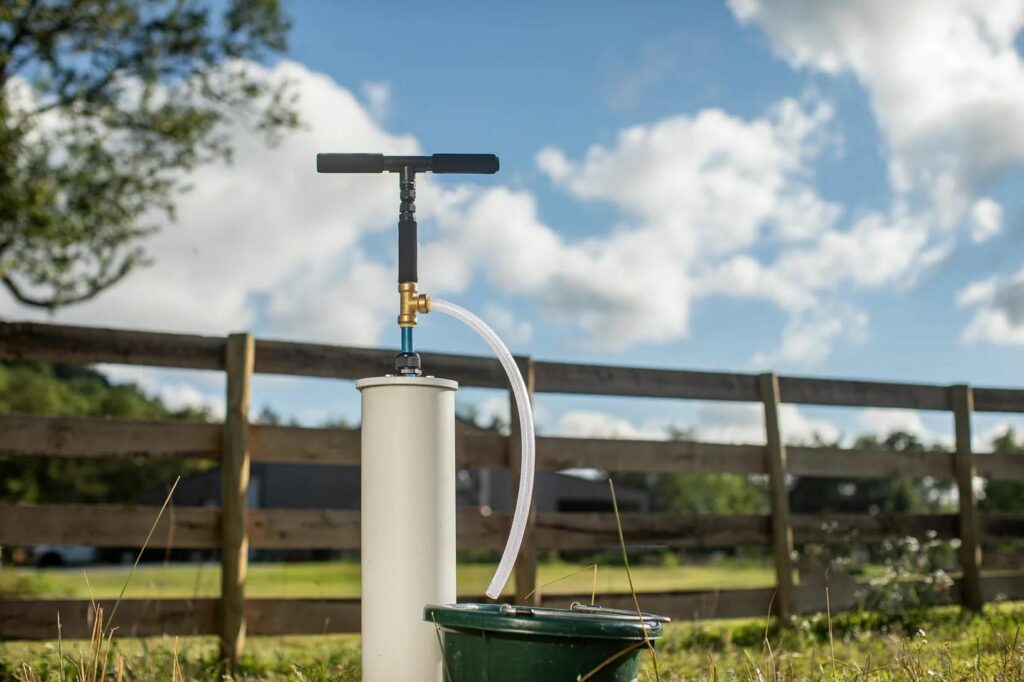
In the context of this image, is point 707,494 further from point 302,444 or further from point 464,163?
point 464,163

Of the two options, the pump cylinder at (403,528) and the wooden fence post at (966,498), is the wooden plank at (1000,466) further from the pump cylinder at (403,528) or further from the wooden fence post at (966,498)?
the pump cylinder at (403,528)

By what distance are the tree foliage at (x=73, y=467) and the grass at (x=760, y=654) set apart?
2604cm

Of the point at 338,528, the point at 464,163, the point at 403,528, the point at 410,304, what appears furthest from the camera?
the point at 338,528

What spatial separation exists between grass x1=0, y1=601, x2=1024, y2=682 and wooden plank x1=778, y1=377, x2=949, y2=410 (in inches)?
53.0

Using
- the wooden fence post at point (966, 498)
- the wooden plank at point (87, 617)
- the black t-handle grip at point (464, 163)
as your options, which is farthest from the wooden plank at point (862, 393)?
the black t-handle grip at point (464, 163)

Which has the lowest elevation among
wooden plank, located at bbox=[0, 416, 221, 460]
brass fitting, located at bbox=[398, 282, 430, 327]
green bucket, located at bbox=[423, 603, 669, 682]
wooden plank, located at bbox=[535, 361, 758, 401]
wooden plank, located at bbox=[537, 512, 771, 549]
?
green bucket, located at bbox=[423, 603, 669, 682]

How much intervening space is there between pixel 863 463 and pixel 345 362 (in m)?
3.63

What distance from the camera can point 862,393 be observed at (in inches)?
263

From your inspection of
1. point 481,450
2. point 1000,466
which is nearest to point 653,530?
point 481,450

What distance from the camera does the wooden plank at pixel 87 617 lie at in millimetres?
4555

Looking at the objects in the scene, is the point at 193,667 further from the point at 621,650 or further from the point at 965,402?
the point at 965,402

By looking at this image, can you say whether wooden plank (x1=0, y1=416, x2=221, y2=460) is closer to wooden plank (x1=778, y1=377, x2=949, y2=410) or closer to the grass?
the grass

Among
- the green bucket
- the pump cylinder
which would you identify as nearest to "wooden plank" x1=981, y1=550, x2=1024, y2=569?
the pump cylinder

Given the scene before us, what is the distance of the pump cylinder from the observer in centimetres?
245
